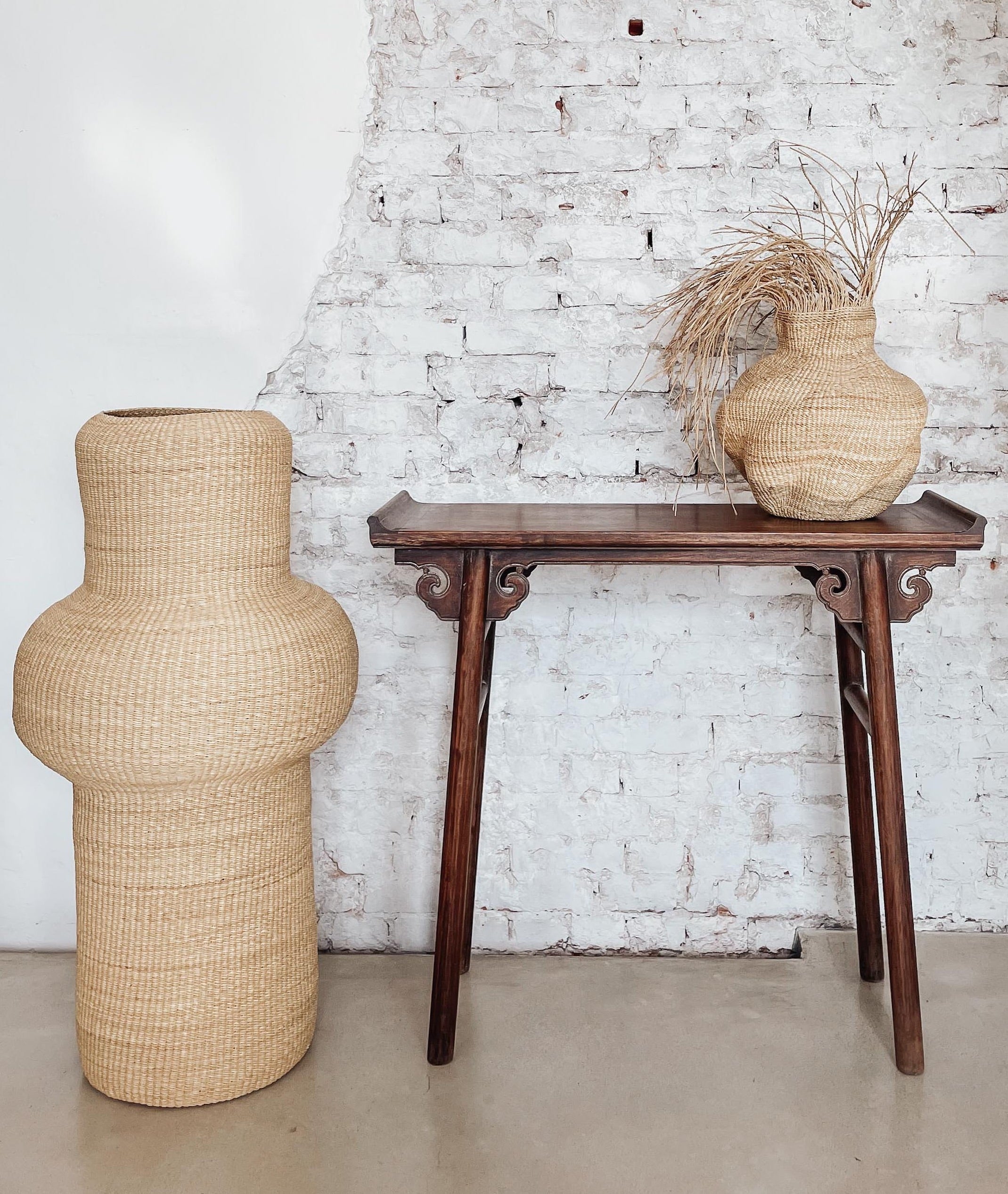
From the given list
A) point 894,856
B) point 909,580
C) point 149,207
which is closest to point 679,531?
point 909,580

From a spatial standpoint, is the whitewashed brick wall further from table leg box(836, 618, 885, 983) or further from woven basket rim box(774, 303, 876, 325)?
woven basket rim box(774, 303, 876, 325)

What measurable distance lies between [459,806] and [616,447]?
2.59ft

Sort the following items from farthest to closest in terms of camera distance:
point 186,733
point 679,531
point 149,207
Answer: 1. point 149,207
2. point 679,531
3. point 186,733

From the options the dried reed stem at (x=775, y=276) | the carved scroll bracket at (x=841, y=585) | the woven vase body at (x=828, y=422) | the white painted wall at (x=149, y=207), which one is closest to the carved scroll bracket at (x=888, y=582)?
the carved scroll bracket at (x=841, y=585)

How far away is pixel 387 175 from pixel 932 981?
190 centimetres

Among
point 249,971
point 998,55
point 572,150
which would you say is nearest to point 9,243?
point 572,150

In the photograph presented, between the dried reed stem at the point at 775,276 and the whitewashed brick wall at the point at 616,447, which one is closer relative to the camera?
the dried reed stem at the point at 775,276

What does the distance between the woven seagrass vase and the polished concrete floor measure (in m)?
0.11

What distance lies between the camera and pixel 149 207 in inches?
81.0

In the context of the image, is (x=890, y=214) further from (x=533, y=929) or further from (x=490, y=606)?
(x=533, y=929)

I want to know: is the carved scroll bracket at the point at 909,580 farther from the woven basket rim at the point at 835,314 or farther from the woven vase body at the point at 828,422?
the woven basket rim at the point at 835,314

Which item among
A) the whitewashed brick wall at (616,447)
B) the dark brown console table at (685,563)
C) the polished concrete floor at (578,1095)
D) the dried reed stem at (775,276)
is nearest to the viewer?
the polished concrete floor at (578,1095)

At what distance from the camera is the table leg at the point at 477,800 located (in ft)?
6.64

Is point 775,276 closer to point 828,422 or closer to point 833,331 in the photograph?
point 833,331
